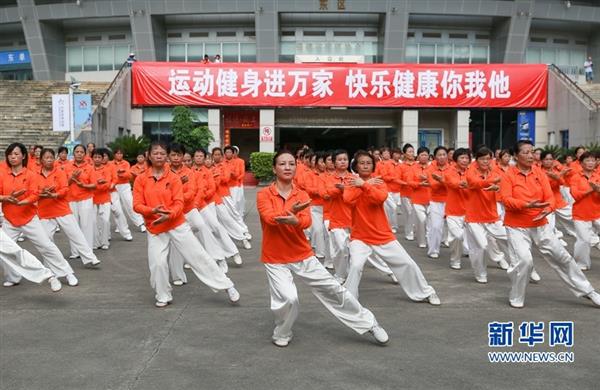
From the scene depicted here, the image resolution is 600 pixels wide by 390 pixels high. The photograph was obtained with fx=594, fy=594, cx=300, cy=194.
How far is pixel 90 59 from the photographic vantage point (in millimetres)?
34594

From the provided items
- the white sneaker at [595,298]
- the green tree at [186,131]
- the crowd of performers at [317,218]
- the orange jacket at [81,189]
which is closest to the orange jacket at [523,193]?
the crowd of performers at [317,218]

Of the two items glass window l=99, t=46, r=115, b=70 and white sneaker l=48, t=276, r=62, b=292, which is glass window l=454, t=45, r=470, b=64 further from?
white sneaker l=48, t=276, r=62, b=292

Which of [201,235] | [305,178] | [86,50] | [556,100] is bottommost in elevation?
[201,235]

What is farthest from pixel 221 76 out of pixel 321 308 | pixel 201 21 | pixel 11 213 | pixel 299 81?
pixel 321 308

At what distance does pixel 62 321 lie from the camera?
19.2 feet

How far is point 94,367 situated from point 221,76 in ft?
76.2

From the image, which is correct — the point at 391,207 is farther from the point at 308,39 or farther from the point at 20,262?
the point at 308,39

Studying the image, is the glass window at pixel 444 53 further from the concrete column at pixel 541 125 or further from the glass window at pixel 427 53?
the concrete column at pixel 541 125

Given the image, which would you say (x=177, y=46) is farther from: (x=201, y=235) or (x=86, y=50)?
(x=201, y=235)

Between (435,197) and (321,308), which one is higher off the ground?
(435,197)

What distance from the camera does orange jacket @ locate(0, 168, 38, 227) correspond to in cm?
729

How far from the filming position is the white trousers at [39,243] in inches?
290

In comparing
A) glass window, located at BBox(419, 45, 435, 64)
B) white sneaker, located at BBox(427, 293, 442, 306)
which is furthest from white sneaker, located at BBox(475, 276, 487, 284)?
glass window, located at BBox(419, 45, 435, 64)

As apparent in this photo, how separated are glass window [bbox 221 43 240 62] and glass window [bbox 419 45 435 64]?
33.9 ft
